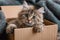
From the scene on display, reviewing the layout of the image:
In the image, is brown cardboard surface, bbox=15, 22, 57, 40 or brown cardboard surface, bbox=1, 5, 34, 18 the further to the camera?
brown cardboard surface, bbox=1, 5, 34, 18

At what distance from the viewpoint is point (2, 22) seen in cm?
131

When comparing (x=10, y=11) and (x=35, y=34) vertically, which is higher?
(x=10, y=11)

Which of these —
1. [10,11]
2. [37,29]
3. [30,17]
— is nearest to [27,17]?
[30,17]

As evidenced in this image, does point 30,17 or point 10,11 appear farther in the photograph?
point 10,11

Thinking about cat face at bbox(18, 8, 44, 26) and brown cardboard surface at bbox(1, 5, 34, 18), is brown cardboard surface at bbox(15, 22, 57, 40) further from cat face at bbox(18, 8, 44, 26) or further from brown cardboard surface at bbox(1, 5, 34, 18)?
brown cardboard surface at bbox(1, 5, 34, 18)

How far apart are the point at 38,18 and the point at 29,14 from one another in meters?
0.09

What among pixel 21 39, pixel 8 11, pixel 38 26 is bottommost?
pixel 21 39

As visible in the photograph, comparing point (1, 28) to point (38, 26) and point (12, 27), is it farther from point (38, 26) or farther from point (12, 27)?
point (38, 26)

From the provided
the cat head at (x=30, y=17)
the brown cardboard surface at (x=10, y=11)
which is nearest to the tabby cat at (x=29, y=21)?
the cat head at (x=30, y=17)

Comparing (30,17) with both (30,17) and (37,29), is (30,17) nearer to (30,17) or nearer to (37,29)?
(30,17)

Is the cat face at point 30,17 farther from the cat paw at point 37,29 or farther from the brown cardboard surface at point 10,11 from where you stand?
the brown cardboard surface at point 10,11

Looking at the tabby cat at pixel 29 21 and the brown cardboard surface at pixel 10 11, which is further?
the brown cardboard surface at pixel 10 11

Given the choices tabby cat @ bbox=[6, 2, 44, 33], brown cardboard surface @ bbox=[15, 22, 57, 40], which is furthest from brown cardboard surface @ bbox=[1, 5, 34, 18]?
brown cardboard surface @ bbox=[15, 22, 57, 40]

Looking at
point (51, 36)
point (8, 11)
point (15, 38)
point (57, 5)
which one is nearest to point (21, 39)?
point (15, 38)
